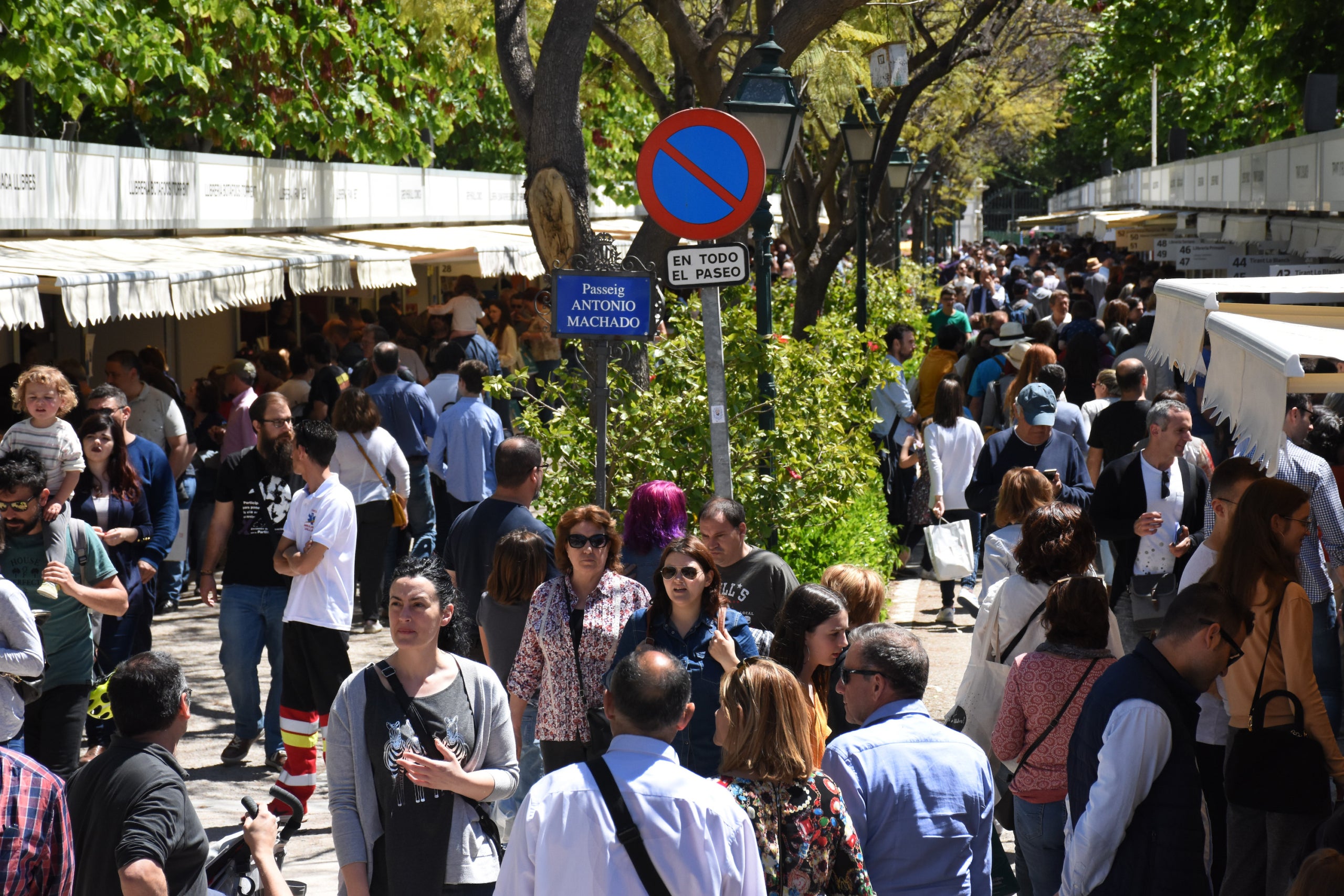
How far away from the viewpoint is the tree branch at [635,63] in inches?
439

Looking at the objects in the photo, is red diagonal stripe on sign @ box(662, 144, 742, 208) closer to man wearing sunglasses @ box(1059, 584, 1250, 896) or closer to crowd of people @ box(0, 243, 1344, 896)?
crowd of people @ box(0, 243, 1344, 896)

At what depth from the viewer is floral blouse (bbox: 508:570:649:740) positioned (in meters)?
5.01

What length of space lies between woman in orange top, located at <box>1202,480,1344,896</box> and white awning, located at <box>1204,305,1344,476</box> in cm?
40

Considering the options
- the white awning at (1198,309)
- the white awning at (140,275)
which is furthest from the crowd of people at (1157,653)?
the white awning at (140,275)

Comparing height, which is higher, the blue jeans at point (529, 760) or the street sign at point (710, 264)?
the street sign at point (710, 264)

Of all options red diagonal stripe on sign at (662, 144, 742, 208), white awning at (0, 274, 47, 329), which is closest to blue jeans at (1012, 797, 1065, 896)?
red diagonal stripe on sign at (662, 144, 742, 208)

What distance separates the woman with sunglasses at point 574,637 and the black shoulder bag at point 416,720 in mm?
880

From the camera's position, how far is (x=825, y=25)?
9.87 meters

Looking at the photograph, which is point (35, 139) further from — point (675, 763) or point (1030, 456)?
point (675, 763)

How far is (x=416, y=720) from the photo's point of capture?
3938 mm

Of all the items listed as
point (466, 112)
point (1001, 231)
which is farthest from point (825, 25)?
point (1001, 231)

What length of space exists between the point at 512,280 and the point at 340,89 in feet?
22.5

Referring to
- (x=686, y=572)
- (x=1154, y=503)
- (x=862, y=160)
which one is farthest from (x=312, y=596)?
(x=862, y=160)

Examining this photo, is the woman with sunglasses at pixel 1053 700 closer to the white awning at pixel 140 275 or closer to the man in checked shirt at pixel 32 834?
the man in checked shirt at pixel 32 834
